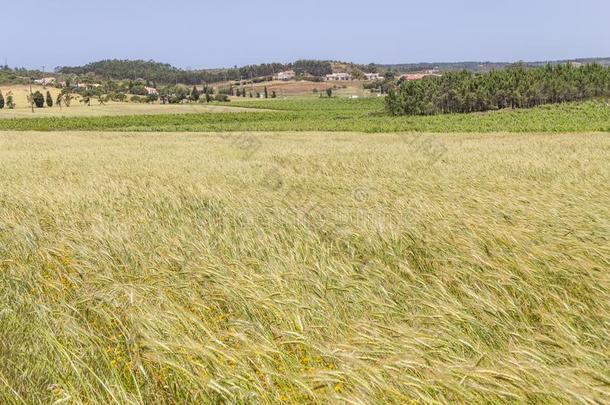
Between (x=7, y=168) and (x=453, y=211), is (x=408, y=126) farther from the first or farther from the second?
(x=453, y=211)

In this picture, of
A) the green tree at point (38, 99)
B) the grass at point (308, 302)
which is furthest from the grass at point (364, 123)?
the green tree at point (38, 99)

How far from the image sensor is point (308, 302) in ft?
10.1

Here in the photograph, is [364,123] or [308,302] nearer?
[308,302]

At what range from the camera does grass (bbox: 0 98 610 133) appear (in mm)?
49294

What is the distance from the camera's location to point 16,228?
476 centimetres

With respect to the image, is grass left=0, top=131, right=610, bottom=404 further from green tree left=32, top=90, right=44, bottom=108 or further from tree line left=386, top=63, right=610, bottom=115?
green tree left=32, top=90, right=44, bottom=108

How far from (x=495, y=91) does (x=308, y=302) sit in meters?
98.4

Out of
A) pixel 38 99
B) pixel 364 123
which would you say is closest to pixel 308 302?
pixel 364 123

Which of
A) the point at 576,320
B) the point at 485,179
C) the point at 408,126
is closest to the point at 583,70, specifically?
the point at 408,126

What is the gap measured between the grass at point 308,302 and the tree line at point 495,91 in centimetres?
9223

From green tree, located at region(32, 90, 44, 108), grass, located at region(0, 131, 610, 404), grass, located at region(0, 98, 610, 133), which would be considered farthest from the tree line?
grass, located at region(0, 131, 610, 404)

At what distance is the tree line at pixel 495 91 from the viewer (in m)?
92.9

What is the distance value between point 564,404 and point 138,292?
2370 mm

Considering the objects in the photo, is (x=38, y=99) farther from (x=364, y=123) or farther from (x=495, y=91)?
(x=495, y=91)
